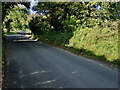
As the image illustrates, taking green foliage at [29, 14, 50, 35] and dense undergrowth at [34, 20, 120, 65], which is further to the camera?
green foliage at [29, 14, 50, 35]

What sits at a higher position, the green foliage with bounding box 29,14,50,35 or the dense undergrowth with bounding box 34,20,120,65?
the green foliage with bounding box 29,14,50,35

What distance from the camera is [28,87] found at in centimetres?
493

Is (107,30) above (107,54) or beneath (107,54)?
above

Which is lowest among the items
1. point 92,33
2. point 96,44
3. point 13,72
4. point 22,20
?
point 13,72

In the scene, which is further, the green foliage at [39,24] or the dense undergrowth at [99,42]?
the green foliage at [39,24]

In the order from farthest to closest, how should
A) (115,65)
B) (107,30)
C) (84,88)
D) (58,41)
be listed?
(58,41) → (107,30) → (115,65) → (84,88)

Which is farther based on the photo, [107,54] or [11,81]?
[107,54]

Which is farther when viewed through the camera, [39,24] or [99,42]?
[39,24]

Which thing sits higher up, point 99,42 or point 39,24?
point 39,24

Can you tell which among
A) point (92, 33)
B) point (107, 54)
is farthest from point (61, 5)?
point (107, 54)

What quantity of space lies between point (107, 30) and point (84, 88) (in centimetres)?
786

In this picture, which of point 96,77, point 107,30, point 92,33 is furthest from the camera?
point 92,33

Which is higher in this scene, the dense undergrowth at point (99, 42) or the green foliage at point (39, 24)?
the green foliage at point (39, 24)

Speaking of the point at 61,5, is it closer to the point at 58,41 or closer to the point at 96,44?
the point at 58,41
